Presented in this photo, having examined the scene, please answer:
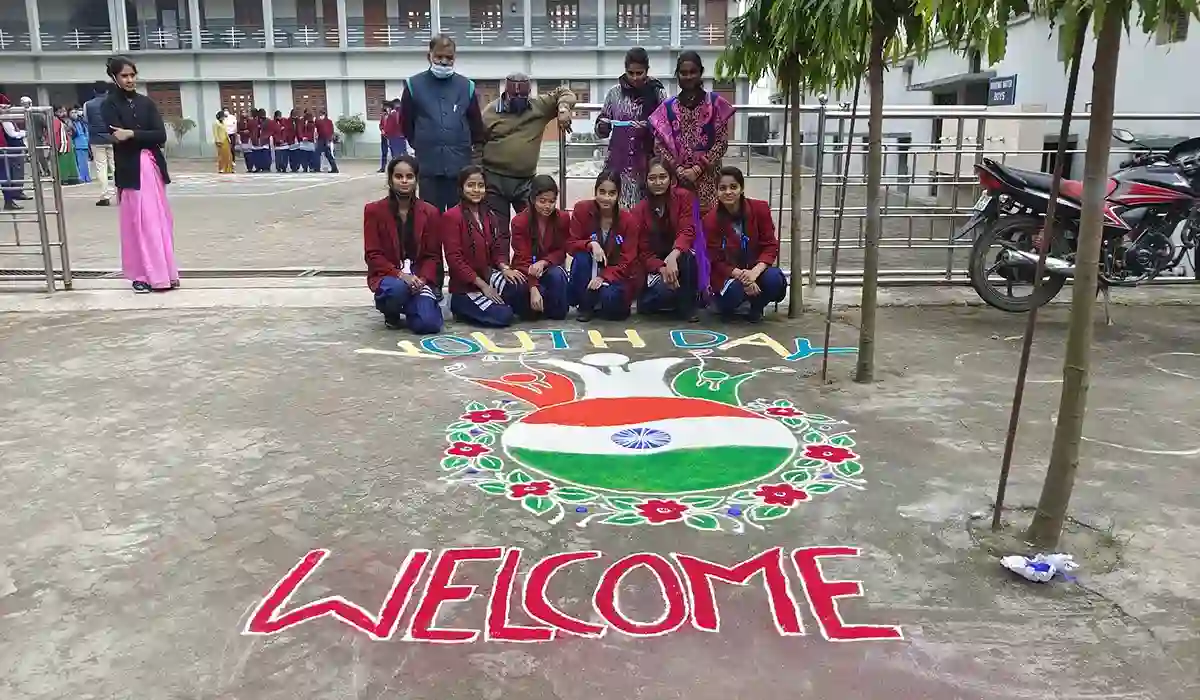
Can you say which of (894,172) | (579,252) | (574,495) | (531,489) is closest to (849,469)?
(574,495)

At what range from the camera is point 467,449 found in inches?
152

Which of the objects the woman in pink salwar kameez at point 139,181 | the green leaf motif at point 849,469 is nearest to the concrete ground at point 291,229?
the woman in pink salwar kameez at point 139,181

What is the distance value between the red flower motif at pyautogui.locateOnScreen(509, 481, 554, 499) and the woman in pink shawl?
9.09 feet

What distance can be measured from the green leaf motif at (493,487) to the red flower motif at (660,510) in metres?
0.50

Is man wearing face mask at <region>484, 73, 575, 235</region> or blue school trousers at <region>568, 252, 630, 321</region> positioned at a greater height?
man wearing face mask at <region>484, 73, 575, 235</region>

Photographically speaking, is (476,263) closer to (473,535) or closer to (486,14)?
(473,535)

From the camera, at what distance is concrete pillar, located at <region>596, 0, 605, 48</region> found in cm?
3288

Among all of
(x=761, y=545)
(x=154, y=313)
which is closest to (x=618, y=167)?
(x=154, y=313)

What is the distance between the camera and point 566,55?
1315 inches

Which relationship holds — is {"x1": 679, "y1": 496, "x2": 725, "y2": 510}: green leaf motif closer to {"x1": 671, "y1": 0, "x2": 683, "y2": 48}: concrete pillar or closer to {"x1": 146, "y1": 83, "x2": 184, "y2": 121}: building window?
{"x1": 671, "y1": 0, "x2": 683, "y2": 48}: concrete pillar

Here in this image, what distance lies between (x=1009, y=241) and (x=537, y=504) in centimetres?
432

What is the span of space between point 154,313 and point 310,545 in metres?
3.97

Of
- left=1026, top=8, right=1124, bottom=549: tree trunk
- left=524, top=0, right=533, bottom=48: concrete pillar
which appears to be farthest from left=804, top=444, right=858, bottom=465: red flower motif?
left=524, top=0, right=533, bottom=48: concrete pillar

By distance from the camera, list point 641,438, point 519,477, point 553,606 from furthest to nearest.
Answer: point 641,438, point 519,477, point 553,606
